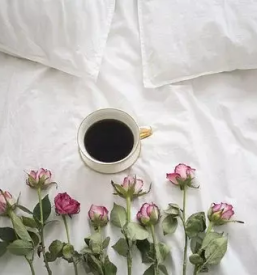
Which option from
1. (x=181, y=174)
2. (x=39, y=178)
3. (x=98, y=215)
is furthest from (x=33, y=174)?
(x=181, y=174)

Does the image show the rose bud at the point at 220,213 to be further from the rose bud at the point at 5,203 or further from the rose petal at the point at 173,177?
the rose bud at the point at 5,203

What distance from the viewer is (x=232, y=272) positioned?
2.45ft

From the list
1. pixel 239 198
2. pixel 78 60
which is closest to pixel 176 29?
pixel 78 60

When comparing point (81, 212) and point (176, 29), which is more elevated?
point (176, 29)

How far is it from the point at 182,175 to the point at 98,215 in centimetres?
13

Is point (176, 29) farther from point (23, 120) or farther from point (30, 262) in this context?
point (30, 262)

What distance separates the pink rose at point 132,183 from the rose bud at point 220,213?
106 mm

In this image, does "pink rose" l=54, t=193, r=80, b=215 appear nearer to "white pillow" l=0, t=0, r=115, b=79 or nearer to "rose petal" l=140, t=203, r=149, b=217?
"rose petal" l=140, t=203, r=149, b=217

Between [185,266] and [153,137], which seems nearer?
[185,266]

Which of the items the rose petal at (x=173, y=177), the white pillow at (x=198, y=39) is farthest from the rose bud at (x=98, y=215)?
the white pillow at (x=198, y=39)

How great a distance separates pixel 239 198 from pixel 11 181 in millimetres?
343

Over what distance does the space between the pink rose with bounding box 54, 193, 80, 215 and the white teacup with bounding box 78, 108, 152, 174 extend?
64 mm

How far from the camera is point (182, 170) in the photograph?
79 cm

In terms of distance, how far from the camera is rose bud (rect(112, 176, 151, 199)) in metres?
0.78
